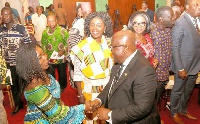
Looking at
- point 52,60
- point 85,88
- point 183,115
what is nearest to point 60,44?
point 52,60

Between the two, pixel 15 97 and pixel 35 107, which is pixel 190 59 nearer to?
pixel 35 107

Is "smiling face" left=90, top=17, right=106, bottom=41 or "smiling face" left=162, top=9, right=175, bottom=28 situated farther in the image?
"smiling face" left=162, top=9, right=175, bottom=28

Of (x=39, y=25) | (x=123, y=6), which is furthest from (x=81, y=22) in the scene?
(x=123, y=6)

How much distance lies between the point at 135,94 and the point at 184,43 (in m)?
1.78

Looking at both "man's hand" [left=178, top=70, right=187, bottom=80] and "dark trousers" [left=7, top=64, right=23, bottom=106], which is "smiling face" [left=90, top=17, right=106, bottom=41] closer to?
"man's hand" [left=178, top=70, right=187, bottom=80]

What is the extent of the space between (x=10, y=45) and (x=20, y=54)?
81.9 inches

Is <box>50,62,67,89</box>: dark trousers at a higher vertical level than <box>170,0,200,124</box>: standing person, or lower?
lower

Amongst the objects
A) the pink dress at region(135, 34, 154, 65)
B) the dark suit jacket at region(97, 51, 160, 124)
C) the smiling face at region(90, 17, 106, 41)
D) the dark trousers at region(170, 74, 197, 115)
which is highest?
the smiling face at region(90, 17, 106, 41)

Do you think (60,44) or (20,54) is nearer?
(20,54)

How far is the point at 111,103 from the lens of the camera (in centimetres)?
191

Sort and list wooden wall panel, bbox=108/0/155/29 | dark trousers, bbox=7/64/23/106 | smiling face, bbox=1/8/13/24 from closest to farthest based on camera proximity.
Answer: smiling face, bbox=1/8/13/24 → dark trousers, bbox=7/64/23/106 → wooden wall panel, bbox=108/0/155/29

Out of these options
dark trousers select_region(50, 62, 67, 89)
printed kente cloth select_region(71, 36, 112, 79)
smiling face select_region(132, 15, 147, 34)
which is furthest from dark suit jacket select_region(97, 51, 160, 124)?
dark trousers select_region(50, 62, 67, 89)

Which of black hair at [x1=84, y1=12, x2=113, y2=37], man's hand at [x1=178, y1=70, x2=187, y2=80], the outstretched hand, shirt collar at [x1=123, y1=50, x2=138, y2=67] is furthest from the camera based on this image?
man's hand at [x1=178, y1=70, x2=187, y2=80]

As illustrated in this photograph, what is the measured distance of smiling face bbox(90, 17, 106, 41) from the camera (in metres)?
2.71
